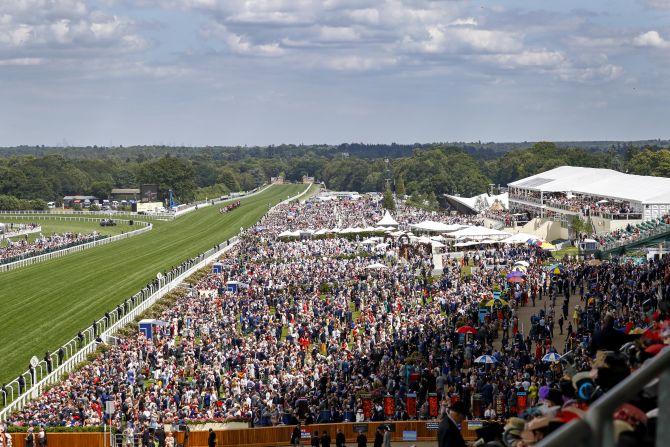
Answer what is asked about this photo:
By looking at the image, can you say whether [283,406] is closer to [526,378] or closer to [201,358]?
[526,378]

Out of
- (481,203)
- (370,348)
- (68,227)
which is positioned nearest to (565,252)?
(370,348)

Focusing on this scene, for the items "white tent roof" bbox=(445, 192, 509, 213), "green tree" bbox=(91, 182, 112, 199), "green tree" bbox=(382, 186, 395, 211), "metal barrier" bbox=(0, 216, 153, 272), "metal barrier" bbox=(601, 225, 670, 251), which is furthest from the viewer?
"green tree" bbox=(91, 182, 112, 199)

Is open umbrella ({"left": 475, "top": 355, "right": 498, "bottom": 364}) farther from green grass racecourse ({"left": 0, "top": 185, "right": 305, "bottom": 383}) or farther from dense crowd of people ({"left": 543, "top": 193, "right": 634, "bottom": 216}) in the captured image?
dense crowd of people ({"left": 543, "top": 193, "right": 634, "bottom": 216})

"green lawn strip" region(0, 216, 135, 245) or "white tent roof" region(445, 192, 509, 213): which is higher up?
"white tent roof" region(445, 192, 509, 213)

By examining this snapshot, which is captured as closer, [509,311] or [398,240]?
[509,311]

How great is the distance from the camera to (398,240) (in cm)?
5806

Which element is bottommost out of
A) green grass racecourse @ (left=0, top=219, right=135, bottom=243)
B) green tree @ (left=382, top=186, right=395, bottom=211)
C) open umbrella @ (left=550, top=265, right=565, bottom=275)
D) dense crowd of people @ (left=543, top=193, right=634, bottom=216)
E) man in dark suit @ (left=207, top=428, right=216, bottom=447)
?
green grass racecourse @ (left=0, top=219, right=135, bottom=243)

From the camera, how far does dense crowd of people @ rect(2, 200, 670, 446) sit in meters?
20.2

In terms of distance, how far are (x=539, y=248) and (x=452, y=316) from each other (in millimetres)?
18469

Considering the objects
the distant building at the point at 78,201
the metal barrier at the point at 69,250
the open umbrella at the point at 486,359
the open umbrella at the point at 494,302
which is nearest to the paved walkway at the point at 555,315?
the open umbrella at the point at 494,302

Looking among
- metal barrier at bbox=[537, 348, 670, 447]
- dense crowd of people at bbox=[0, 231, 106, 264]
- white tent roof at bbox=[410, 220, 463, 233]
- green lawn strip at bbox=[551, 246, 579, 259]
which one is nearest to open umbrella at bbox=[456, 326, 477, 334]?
green lawn strip at bbox=[551, 246, 579, 259]

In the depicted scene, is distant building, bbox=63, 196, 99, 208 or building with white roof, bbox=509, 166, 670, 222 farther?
distant building, bbox=63, 196, 99, 208

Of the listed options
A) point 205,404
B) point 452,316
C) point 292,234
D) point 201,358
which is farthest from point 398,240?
point 205,404

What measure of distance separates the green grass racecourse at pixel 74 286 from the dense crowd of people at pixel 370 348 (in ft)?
13.4
